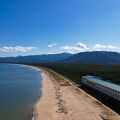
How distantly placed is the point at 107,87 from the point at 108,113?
1004 cm

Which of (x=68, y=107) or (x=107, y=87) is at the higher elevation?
(x=107, y=87)

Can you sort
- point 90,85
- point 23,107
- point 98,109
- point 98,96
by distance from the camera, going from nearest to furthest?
point 98,109, point 23,107, point 98,96, point 90,85

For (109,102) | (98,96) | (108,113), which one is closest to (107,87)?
(109,102)

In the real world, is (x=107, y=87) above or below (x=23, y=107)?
above

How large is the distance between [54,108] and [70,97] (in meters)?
11.1

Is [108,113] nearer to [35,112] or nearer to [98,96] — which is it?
[35,112]

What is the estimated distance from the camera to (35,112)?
38719 mm

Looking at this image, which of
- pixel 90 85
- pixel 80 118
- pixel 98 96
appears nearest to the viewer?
pixel 80 118

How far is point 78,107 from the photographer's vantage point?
41.0 m

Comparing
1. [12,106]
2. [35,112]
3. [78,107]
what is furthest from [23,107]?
[78,107]

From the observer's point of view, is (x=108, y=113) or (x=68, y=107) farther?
(x=68, y=107)

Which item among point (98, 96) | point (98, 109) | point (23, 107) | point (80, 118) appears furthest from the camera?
point (98, 96)

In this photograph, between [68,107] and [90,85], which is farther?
[90,85]

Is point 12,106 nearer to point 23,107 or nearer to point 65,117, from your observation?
point 23,107
